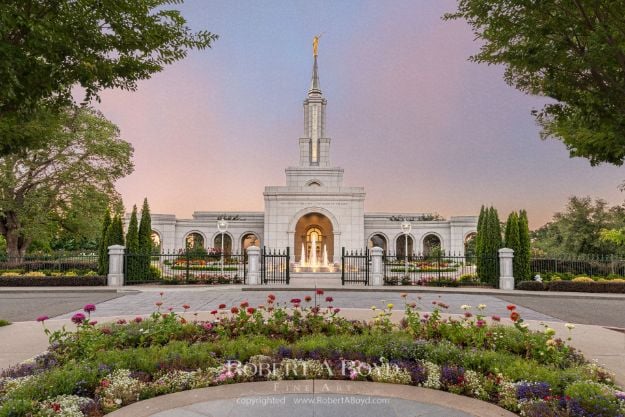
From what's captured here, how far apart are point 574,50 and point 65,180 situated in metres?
30.1

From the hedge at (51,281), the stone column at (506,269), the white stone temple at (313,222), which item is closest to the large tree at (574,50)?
the stone column at (506,269)

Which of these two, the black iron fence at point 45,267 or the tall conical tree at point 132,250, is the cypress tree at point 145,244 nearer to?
the tall conical tree at point 132,250

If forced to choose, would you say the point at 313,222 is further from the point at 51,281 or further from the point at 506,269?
the point at 51,281

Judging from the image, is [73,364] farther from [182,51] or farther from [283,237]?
[283,237]

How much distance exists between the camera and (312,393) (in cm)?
486

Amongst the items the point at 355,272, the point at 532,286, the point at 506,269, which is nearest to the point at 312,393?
the point at 506,269

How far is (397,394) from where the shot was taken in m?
4.88

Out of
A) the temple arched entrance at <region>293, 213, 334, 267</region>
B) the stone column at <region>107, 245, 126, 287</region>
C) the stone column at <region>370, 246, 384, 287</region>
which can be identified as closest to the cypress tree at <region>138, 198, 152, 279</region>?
the stone column at <region>107, 245, 126, 287</region>

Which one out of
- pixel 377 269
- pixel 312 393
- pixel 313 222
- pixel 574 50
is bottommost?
pixel 312 393

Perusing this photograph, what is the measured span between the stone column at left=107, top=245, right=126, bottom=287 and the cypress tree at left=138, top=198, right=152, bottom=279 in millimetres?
1117

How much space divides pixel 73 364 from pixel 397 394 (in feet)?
14.5

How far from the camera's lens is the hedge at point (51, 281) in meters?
19.7

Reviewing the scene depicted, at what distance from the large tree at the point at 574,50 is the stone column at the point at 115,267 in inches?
721

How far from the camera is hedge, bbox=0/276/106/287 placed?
1967cm
